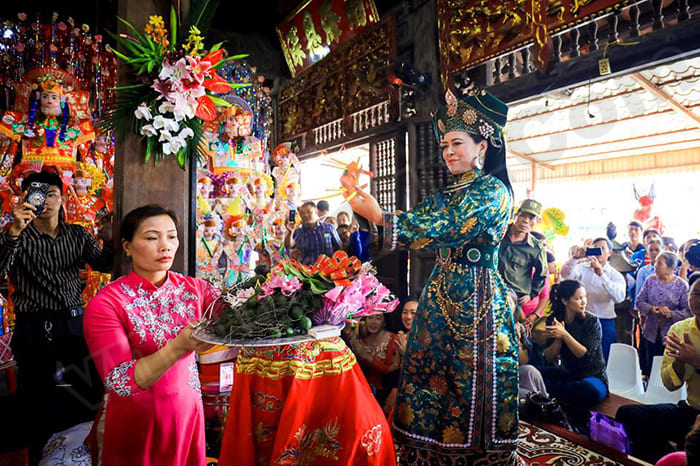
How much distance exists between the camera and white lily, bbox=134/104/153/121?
75.7 inches

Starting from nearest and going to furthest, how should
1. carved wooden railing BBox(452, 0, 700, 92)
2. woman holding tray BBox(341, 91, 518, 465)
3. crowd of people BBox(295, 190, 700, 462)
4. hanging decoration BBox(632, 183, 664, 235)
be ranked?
woman holding tray BBox(341, 91, 518, 465), carved wooden railing BBox(452, 0, 700, 92), crowd of people BBox(295, 190, 700, 462), hanging decoration BBox(632, 183, 664, 235)

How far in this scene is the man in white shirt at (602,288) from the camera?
4176 millimetres

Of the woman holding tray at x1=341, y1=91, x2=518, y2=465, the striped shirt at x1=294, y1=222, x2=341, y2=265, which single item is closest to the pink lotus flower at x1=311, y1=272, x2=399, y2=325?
the woman holding tray at x1=341, y1=91, x2=518, y2=465

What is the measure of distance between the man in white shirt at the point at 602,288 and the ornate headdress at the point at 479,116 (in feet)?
9.31

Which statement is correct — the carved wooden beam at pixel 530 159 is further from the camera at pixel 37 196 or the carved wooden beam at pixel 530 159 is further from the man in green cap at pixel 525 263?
the camera at pixel 37 196

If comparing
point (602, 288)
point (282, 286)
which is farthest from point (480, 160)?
point (602, 288)

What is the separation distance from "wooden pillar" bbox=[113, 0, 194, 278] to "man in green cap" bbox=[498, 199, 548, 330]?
2732mm

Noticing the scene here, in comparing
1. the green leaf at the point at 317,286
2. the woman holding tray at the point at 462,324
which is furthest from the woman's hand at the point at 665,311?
the green leaf at the point at 317,286

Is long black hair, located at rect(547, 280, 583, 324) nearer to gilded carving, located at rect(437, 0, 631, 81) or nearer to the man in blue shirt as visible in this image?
gilded carving, located at rect(437, 0, 631, 81)

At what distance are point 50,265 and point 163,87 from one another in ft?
4.28

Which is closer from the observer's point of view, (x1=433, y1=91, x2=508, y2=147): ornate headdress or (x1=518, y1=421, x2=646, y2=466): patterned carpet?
(x1=433, y1=91, x2=508, y2=147): ornate headdress

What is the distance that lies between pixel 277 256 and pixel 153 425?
377 centimetres

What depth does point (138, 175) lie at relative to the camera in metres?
2.02

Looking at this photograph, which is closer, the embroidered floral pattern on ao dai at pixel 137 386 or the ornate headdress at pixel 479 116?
the embroidered floral pattern on ao dai at pixel 137 386
